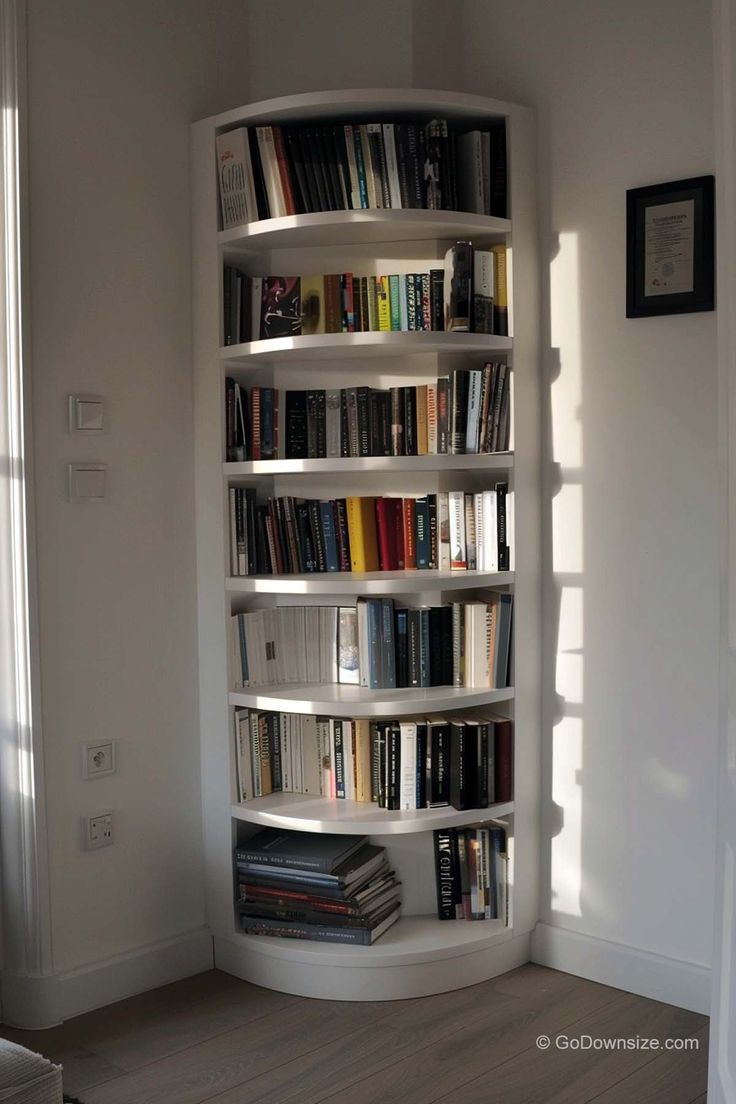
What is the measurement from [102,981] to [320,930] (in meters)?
0.54

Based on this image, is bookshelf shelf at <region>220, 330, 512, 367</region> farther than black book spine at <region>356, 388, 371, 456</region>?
No

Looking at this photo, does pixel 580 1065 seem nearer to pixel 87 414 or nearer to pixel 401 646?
pixel 401 646

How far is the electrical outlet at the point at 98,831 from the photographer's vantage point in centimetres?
274

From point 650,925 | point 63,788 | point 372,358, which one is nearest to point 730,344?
point 372,358

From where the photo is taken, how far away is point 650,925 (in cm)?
277

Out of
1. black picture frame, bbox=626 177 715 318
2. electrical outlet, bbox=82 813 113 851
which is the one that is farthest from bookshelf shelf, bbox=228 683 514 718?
black picture frame, bbox=626 177 715 318

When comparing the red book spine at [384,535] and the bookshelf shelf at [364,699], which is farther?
the red book spine at [384,535]

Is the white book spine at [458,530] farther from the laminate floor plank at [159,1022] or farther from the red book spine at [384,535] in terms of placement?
the laminate floor plank at [159,1022]

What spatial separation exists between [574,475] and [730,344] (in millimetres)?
929

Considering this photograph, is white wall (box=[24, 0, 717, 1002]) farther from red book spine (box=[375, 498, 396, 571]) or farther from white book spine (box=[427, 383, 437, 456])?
red book spine (box=[375, 498, 396, 571])

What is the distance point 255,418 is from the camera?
295 cm

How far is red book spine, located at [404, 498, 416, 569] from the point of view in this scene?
294cm

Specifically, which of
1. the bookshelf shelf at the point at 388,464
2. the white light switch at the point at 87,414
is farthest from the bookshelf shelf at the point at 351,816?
the white light switch at the point at 87,414

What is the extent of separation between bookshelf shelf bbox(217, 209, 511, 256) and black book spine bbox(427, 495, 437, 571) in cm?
66
